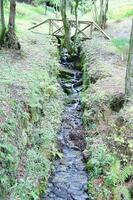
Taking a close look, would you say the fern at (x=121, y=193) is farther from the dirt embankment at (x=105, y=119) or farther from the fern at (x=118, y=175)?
the fern at (x=118, y=175)

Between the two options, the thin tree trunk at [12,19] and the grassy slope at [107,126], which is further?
the thin tree trunk at [12,19]

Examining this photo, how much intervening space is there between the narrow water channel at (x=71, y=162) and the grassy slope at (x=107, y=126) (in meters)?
0.36

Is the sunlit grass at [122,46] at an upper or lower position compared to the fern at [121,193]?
upper

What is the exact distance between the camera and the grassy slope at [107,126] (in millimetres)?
10398

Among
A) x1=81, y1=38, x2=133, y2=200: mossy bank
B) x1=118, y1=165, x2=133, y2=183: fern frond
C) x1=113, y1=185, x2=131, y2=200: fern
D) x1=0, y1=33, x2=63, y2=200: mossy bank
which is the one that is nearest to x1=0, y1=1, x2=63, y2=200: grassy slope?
x1=0, y1=33, x2=63, y2=200: mossy bank

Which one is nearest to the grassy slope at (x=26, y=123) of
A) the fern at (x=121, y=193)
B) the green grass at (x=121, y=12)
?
the fern at (x=121, y=193)

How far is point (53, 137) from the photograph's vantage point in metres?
12.8

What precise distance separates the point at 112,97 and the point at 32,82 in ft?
10.1

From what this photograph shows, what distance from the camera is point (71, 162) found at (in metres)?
12.2

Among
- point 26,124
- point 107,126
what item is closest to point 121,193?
point 26,124

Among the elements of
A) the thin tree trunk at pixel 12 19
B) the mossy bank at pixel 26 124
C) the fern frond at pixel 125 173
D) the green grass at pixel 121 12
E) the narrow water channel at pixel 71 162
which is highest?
the thin tree trunk at pixel 12 19

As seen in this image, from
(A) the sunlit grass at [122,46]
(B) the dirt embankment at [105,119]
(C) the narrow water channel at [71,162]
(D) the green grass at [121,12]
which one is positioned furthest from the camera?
(D) the green grass at [121,12]

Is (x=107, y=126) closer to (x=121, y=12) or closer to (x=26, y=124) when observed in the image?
(x=26, y=124)

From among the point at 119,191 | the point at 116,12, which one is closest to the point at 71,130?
the point at 119,191
